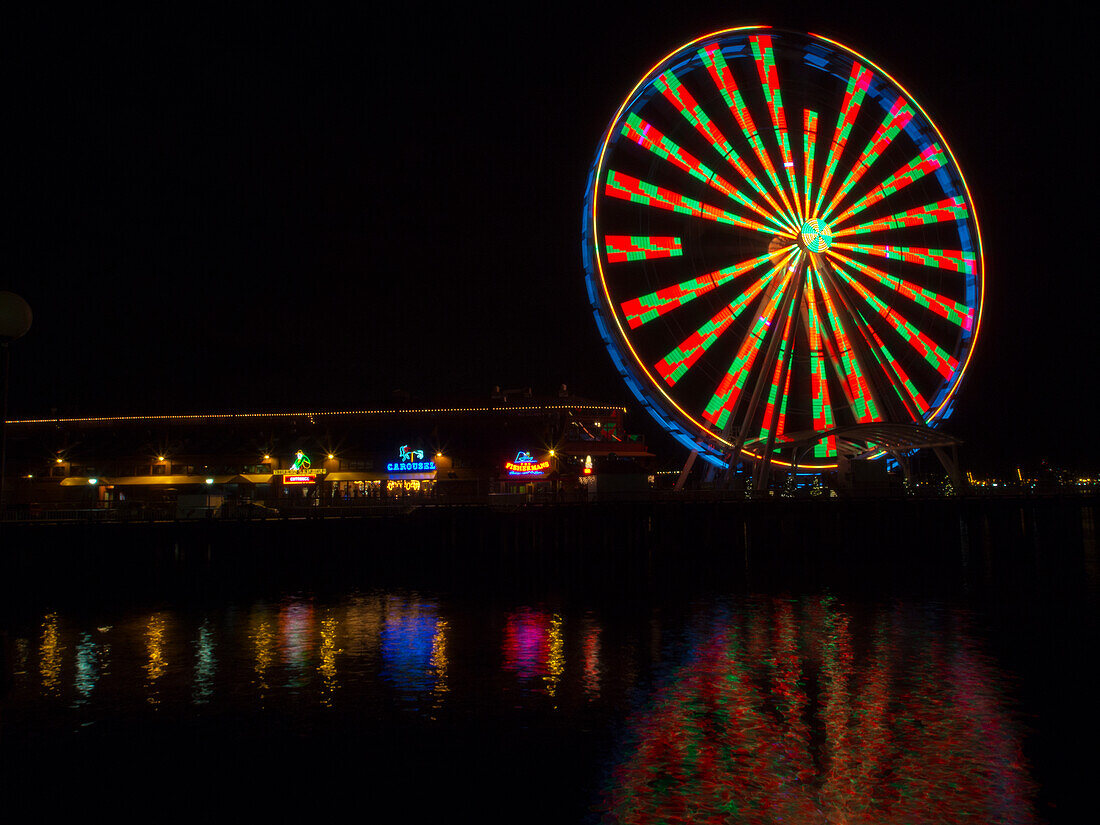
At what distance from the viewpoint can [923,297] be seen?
36375mm

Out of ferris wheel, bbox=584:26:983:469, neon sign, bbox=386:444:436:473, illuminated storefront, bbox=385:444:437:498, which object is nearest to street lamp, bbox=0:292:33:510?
ferris wheel, bbox=584:26:983:469

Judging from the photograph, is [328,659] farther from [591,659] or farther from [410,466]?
[410,466]

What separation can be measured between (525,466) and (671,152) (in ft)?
67.3

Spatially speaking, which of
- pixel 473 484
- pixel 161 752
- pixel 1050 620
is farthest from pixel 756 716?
pixel 473 484

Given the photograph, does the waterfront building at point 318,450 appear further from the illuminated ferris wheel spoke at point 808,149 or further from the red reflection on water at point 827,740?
the red reflection on water at point 827,740

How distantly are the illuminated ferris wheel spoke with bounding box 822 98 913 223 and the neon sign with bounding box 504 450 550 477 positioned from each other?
20.5 metres

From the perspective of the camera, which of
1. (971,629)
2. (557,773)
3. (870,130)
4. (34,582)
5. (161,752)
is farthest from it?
(870,130)

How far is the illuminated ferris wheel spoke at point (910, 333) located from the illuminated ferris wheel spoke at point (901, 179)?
2.16m

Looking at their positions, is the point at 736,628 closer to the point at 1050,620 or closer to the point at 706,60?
the point at 1050,620

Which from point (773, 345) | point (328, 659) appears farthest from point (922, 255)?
point (328, 659)

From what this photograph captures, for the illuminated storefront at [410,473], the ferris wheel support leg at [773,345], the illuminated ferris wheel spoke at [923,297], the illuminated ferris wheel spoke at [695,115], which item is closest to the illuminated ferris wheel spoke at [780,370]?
the ferris wheel support leg at [773,345]

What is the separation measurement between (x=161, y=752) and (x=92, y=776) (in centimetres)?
113

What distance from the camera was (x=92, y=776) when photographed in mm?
13547

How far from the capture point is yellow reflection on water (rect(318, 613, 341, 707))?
17.8 metres
